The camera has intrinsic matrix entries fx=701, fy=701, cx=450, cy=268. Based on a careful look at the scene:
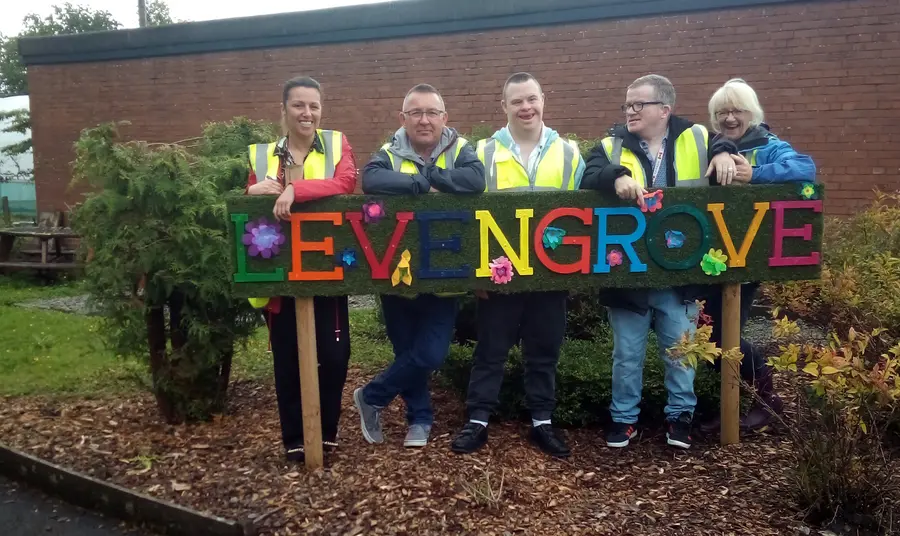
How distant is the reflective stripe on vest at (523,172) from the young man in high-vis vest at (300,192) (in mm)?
716

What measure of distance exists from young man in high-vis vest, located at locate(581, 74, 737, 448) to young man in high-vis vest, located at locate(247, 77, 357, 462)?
1.32 m

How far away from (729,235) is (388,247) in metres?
1.73

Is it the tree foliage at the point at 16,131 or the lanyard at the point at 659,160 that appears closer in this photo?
the lanyard at the point at 659,160

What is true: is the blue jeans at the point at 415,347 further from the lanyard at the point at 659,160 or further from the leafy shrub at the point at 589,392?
the lanyard at the point at 659,160

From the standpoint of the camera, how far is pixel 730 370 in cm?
369

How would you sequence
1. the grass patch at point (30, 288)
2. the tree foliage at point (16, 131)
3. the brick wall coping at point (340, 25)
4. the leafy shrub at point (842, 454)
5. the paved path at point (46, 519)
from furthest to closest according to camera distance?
the tree foliage at point (16, 131), the grass patch at point (30, 288), the brick wall coping at point (340, 25), the paved path at point (46, 519), the leafy shrub at point (842, 454)

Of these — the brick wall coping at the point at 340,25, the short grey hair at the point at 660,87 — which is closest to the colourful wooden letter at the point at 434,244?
the short grey hair at the point at 660,87

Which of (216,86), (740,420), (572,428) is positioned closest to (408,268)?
(572,428)

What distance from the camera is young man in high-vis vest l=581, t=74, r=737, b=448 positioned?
3545 mm

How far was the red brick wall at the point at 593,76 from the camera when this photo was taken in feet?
26.2

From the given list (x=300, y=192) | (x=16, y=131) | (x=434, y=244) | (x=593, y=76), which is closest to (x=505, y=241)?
(x=434, y=244)

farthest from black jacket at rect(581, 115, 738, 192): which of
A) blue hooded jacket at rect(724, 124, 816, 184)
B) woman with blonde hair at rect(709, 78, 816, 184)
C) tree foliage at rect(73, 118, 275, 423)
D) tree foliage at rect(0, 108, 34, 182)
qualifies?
tree foliage at rect(0, 108, 34, 182)

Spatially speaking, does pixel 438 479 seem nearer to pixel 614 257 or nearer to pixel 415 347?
pixel 415 347

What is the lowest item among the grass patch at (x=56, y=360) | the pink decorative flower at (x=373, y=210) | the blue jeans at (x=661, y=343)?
the grass patch at (x=56, y=360)
